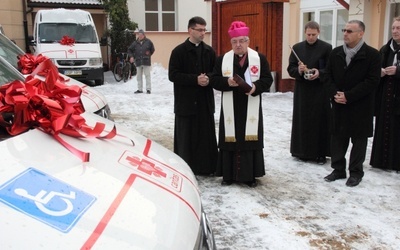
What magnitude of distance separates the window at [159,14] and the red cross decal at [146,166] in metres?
19.2

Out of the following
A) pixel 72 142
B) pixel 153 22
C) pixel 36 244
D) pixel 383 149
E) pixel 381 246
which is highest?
pixel 153 22

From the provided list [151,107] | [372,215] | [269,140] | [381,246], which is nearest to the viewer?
[381,246]

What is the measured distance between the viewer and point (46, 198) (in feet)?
5.20

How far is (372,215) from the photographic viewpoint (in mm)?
4414

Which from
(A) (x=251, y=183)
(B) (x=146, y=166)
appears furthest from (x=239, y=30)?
(B) (x=146, y=166)

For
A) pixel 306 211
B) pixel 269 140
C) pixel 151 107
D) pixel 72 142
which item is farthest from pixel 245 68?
pixel 151 107

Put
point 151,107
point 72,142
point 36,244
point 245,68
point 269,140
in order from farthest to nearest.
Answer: point 151,107 < point 269,140 < point 245,68 < point 72,142 < point 36,244

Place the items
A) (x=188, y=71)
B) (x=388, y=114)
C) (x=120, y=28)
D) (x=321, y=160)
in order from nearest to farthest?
(x=188, y=71) → (x=388, y=114) → (x=321, y=160) → (x=120, y=28)

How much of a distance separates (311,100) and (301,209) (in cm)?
197

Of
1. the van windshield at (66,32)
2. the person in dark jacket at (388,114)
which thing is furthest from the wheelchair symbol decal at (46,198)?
the van windshield at (66,32)

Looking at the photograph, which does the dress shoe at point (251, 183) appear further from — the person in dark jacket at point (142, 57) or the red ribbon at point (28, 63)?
the person in dark jacket at point (142, 57)

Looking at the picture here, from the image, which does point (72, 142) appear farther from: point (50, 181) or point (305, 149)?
point (305, 149)

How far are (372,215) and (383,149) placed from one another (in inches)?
66.0

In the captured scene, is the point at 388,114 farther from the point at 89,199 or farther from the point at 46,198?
the point at 46,198
